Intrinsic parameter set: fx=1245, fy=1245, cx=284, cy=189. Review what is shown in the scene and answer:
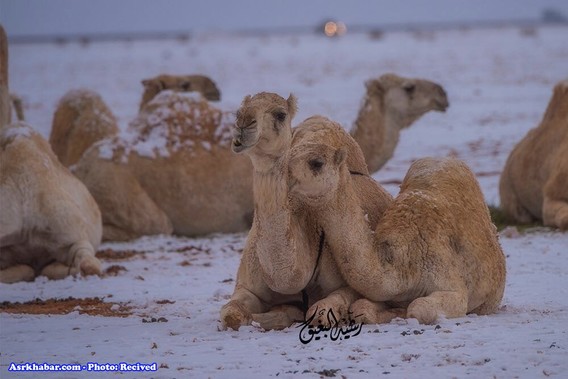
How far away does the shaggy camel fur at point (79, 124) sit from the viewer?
12836mm

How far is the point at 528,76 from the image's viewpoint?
30.5 metres

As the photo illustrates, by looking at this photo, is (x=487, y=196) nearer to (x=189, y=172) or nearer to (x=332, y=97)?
(x=189, y=172)

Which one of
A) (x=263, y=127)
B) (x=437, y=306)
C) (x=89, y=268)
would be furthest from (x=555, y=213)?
(x=263, y=127)

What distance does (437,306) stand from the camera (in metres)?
Result: 5.65

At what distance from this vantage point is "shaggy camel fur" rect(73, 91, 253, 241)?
438 inches

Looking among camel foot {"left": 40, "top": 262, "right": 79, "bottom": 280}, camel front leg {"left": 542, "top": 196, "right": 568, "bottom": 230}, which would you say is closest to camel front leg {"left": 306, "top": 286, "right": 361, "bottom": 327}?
camel foot {"left": 40, "top": 262, "right": 79, "bottom": 280}

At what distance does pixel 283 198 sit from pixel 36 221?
3.82 m

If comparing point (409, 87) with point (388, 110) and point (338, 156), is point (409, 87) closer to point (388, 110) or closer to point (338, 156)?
point (388, 110)

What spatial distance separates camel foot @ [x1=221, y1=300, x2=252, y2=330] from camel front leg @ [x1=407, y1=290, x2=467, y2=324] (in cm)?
75

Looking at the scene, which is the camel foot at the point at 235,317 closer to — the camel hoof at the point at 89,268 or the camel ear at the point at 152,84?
the camel hoof at the point at 89,268

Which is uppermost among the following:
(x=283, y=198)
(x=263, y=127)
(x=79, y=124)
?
(x=263, y=127)

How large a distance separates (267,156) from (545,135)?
6.38 meters

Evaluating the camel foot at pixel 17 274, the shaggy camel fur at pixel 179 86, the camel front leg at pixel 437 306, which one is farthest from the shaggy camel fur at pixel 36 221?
the shaggy camel fur at pixel 179 86

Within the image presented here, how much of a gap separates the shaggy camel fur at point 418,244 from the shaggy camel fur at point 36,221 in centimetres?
313
